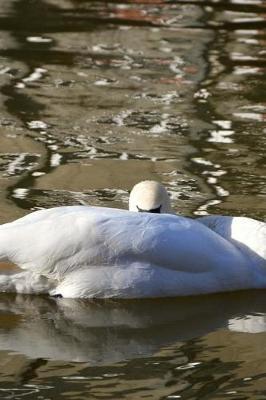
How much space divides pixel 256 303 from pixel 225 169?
2.12 meters

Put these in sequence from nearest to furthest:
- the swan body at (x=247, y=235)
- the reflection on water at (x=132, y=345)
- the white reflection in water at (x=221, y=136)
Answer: the reflection on water at (x=132, y=345), the swan body at (x=247, y=235), the white reflection in water at (x=221, y=136)

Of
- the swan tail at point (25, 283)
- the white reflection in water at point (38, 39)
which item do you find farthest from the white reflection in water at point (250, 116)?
the swan tail at point (25, 283)

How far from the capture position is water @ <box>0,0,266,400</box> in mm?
5750

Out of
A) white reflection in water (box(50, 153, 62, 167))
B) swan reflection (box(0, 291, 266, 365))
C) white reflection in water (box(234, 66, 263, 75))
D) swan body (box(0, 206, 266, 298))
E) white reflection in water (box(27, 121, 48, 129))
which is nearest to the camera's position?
swan reflection (box(0, 291, 266, 365))

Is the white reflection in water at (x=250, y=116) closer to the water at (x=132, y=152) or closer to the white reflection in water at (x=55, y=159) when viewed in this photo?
the water at (x=132, y=152)

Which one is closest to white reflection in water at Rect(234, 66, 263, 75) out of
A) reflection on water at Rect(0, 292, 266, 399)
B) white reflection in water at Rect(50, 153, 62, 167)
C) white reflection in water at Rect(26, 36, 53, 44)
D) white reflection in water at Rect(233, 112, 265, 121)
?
white reflection in water at Rect(233, 112, 265, 121)

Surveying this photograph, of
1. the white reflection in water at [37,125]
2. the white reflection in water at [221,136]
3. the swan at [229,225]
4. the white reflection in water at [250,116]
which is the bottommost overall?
the white reflection in water at [221,136]

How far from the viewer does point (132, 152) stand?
9227 mm

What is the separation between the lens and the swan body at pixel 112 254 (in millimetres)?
6539

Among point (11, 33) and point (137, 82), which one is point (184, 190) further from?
point (11, 33)

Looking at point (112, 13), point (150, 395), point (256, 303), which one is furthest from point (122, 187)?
point (112, 13)

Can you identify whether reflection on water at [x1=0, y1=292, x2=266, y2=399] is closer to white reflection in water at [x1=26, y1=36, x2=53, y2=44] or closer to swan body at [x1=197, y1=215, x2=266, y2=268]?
swan body at [x1=197, y1=215, x2=266, y2=268]

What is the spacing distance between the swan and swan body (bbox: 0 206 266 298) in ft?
0.66

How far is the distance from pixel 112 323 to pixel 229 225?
0.93 metres
